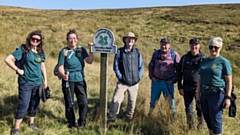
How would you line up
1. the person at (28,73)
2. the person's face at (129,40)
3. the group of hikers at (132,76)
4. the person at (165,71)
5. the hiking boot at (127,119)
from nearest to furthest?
the group of hikers at (132,76) < the person at (28,73) < the person's face at (129,40) < the person at (165,71) < the hiking boot at (127,119)

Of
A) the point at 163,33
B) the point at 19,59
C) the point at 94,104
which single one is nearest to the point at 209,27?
the point at 163,33

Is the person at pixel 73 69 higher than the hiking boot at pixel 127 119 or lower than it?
higher

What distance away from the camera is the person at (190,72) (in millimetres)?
4699

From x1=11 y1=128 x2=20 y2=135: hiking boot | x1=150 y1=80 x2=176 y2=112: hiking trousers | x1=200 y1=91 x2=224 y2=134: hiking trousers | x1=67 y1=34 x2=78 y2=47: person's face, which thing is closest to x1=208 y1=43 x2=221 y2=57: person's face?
x1=200 y1=91 x2=224 y2=134: hiking trousers

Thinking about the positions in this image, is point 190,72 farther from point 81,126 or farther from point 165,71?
point 81,126

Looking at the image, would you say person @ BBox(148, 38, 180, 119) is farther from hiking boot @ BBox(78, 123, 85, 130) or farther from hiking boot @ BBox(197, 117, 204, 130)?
hiking boot @ BBox(78, 123, 85, 130)

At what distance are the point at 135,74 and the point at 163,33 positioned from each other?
22.7 meters

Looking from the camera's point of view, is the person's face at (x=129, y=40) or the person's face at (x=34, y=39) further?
the person's face at (x=129, y=40)

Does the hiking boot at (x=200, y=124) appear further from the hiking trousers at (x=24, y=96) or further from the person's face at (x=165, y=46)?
the hiking trousers at (x=24, y=96)

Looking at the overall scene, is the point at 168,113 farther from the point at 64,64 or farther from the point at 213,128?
the point at 64,64

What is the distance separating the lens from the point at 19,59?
4.39m

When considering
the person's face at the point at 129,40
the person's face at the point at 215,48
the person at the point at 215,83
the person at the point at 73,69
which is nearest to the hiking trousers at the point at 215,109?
the person at the point at 215,83

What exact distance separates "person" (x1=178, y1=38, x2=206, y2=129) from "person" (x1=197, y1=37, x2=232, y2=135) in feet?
1.94

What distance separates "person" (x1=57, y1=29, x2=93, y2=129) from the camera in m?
4.71
